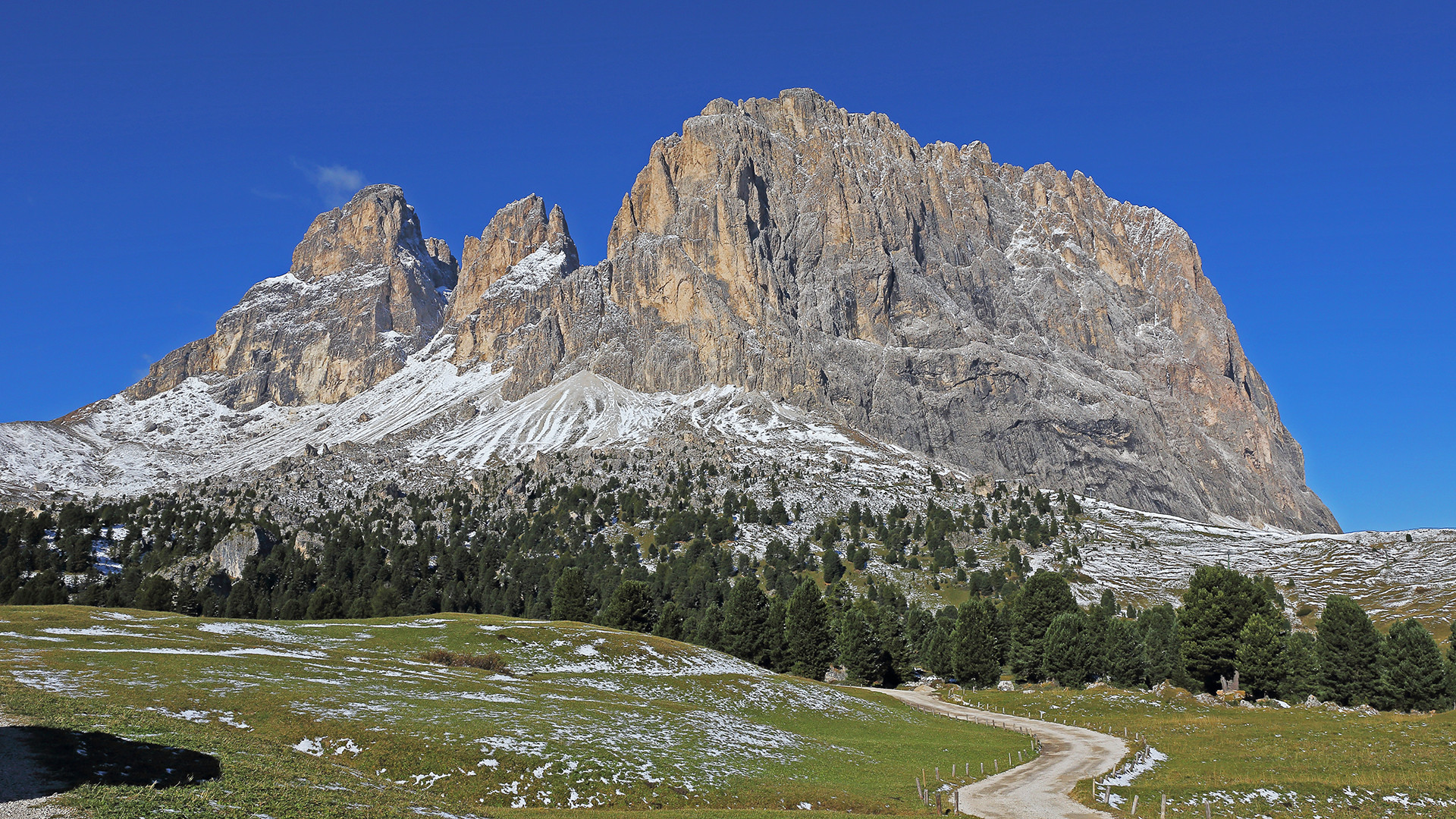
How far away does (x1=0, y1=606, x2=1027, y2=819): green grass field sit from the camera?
3059cm

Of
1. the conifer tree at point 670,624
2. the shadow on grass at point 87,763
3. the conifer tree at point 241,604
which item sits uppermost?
the shadow on grass at point 87,763

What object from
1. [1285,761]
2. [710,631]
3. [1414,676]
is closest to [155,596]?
[710,631]

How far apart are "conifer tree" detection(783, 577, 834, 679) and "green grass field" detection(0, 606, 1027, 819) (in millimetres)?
37358

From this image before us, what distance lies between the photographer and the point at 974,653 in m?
111

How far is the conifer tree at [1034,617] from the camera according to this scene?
112812 mm

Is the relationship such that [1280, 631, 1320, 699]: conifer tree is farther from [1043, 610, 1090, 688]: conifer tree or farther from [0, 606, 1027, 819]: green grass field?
[0, 606, 1027, 819]: green grass field

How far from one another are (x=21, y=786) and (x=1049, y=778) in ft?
152

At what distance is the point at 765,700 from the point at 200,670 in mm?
39068

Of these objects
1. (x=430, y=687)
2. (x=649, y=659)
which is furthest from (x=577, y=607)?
(x=430, y=687)

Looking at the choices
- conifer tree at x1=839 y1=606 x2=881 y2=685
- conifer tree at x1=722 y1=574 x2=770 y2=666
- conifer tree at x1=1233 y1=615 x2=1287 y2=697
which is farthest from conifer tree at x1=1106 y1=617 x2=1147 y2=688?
conifer tree at x1=722 y1=574 x2=770 y2=666

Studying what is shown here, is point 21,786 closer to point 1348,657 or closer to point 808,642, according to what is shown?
point 808,642

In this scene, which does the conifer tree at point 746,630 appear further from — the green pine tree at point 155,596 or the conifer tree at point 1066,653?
the green pine tree at point 155,596

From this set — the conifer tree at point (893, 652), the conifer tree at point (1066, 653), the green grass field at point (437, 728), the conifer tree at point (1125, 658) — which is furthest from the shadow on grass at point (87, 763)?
the conifer tree at point (1125, 658)

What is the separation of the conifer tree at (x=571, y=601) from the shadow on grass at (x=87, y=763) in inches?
3749
